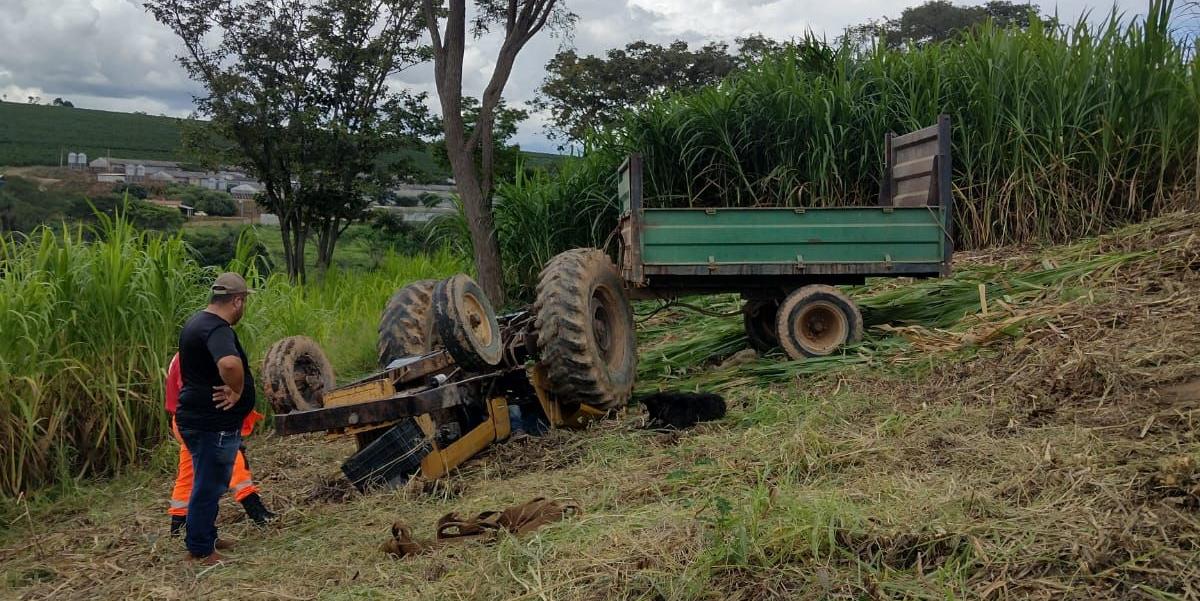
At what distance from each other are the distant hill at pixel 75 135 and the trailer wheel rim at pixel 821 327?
25775mm

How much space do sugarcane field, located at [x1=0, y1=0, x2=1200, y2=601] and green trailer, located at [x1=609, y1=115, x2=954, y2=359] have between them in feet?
0.08

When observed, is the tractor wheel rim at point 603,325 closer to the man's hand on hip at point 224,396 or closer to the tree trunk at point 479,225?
the man's hand on hip at point 224,396

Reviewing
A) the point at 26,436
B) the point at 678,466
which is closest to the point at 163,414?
the point at 26,436

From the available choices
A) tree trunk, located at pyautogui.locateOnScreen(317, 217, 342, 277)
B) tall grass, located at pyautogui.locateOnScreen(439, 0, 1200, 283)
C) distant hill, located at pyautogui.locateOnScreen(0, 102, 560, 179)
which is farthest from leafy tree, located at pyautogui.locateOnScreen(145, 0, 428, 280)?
distant hill, located at pyautogui.locateOnScreen(0, 102, 560, 179)

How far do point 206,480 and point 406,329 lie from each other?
6.53ft

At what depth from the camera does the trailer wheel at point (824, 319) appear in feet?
22.6

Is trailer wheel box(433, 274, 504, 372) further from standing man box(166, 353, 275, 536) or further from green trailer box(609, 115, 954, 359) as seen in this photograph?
green trailer box(609, 115, 954, 359)

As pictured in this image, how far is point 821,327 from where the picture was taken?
7176 millimetres

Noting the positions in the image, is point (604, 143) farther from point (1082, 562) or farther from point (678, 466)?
point (1082, 562)

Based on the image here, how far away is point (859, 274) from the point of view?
7062mm

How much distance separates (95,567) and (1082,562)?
400cm

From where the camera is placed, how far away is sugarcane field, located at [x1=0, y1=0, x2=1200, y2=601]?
3414mm

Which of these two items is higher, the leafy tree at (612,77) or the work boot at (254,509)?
the leafy tree at (612,77)

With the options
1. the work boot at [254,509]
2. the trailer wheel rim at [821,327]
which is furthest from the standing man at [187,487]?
the trailer wheel rim at [821,327]
